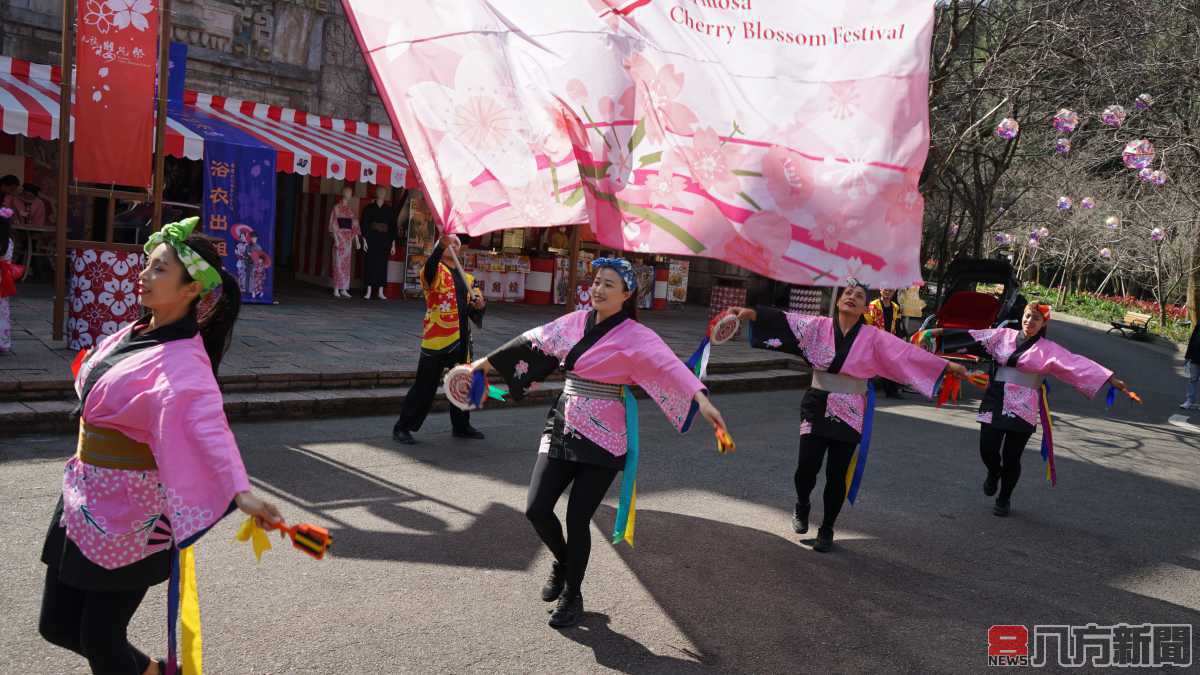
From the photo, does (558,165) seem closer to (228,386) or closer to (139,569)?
(139,569)

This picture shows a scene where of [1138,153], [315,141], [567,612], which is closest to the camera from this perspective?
[567,612]

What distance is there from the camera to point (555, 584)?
4430mm

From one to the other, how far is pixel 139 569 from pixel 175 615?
0.66 ft

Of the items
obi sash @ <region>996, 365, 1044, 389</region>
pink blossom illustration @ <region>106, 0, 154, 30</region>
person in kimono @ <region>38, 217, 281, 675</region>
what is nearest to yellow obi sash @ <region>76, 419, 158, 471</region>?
person in kimono @ <region>38, 217, 281, 675</region>

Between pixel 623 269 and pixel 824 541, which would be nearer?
pixel 623 269

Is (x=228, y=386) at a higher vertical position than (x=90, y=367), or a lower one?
lower

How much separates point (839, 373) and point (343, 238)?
459 inches

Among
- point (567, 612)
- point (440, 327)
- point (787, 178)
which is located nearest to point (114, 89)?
point (440, 327)

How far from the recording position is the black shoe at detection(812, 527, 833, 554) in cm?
564

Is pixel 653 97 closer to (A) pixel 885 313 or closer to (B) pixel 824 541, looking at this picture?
(B) pixel 824 541

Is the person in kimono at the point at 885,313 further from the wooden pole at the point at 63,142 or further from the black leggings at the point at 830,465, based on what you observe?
the wooden pole at the point at 63,142

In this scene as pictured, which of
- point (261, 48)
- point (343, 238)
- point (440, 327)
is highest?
point (261, 48)

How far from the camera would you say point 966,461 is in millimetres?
8570

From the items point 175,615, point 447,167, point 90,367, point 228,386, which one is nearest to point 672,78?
point 447,167
